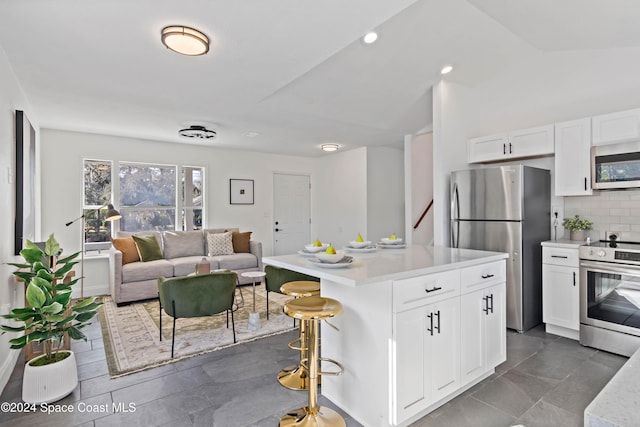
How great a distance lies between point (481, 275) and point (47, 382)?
119 inches

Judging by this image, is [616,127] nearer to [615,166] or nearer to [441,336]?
[615,166]

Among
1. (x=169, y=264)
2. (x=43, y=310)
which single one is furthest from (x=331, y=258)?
(x=169, y=264)

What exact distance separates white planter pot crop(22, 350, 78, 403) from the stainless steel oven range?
426cm

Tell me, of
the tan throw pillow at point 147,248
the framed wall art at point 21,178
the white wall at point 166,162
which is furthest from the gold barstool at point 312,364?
the white wall at point 166,162

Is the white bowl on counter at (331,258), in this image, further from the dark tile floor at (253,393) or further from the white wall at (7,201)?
the white wall at (7,201)

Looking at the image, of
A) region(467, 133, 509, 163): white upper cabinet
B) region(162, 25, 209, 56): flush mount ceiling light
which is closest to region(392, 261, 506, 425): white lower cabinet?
region(467, 133, 509, 163): white upper cabinet

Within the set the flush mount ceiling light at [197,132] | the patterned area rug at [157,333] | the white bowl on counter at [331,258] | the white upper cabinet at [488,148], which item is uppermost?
the flush mount ceiling light at [197,132]

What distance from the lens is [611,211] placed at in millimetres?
3379

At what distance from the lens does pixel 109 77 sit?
305cm

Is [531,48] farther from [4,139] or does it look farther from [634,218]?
[4,139]

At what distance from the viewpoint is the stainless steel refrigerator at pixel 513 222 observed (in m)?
3.42

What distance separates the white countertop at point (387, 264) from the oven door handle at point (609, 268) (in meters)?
1.23

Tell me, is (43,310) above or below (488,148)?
below

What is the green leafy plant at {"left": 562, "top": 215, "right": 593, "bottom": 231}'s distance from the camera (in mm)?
3514
